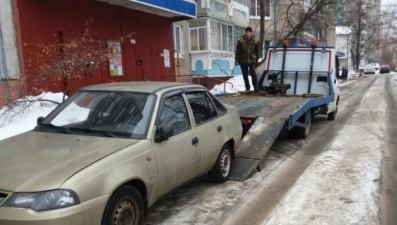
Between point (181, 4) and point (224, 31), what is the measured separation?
10.2 m

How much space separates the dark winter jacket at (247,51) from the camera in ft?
37.5

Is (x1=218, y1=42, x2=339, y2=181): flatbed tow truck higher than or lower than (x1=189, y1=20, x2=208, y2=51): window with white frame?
lower

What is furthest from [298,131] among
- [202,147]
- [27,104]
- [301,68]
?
[27,104]

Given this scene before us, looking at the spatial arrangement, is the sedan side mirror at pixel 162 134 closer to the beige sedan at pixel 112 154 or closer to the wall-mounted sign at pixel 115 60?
the beige sedan at pixel 112 154

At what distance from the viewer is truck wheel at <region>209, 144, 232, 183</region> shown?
5.55 metres

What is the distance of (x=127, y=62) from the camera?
13820 millimetres

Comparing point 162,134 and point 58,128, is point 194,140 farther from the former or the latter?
point 58,128

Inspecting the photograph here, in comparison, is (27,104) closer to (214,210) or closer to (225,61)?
(214,210)

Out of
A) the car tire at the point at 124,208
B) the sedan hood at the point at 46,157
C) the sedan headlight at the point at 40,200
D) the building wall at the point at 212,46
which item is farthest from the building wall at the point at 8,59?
the building wall at the point at 212,46

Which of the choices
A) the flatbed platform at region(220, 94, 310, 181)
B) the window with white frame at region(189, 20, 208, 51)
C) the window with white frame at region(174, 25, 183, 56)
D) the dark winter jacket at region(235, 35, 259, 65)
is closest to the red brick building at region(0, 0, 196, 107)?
the dark winter jacket at region(235, 35, 259, 65)

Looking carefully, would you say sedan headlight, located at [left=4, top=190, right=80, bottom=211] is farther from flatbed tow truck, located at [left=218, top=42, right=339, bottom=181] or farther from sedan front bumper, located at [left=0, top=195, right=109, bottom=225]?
flatbed tow truck, located at [left=218, top=42, right=339, bottom=181]

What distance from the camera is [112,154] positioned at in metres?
3.65

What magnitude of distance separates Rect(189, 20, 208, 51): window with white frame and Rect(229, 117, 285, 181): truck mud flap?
52.0 ft

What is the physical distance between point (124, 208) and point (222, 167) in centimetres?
227
